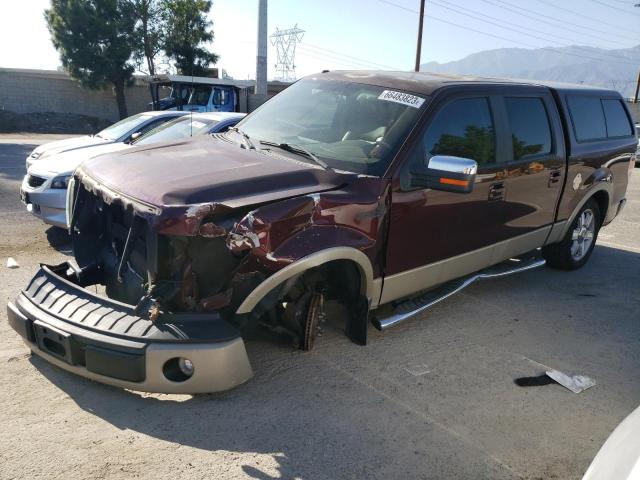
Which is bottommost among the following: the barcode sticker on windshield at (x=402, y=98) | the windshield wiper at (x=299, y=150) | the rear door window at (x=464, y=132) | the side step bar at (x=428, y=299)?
the side step bar at (x=428, y=299)

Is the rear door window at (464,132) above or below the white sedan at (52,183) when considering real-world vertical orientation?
above

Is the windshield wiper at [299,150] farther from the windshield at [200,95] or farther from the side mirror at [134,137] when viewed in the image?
the windshield at [200,95]

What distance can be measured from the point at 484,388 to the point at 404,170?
156 cm

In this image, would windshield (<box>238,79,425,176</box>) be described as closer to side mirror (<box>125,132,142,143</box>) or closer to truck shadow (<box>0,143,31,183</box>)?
side mirror (<box>125,132,142,143</box>)

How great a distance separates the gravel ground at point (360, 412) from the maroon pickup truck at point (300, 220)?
25 centimetres

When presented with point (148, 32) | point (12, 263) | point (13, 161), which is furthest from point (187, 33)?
point (12, 263)

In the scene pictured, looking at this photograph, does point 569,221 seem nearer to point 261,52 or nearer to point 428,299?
point 428,299

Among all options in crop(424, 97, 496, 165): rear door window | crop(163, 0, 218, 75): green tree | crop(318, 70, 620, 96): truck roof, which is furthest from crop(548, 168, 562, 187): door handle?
crop(163, 0, 218, 75): green tree

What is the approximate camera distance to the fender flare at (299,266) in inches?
116

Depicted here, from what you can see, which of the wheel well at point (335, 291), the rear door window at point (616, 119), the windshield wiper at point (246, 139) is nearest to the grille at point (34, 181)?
the windshield wiper at point (246, 139)

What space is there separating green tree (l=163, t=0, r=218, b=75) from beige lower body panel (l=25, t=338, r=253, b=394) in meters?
29.1

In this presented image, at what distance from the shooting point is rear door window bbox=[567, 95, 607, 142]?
5.35 m

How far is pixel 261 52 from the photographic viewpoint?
21.1 m

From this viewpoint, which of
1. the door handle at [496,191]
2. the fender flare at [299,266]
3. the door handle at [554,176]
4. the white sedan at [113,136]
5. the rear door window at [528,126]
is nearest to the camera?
the fender flare at [299,266]
